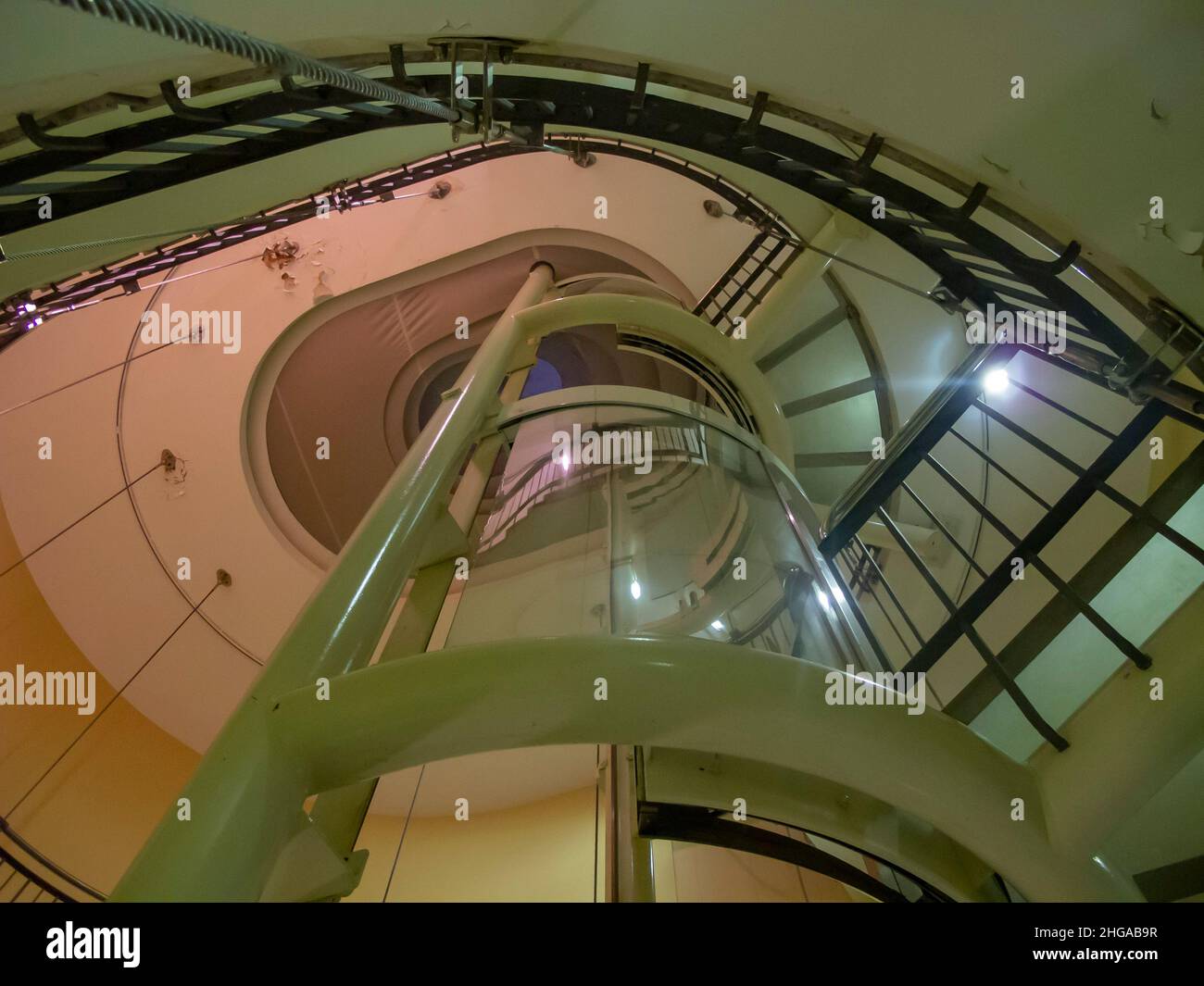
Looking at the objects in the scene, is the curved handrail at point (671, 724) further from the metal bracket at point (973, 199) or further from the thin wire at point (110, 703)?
the thin wire at point (110, 703)

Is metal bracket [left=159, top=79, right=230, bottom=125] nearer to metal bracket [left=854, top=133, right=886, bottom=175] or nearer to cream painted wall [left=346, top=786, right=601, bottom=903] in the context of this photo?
metal bracket [left=854, top=133, right=886, bottom=175]

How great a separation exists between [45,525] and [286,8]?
5759 millimetres

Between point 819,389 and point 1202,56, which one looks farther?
point 819,389

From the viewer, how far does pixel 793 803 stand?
1.64m

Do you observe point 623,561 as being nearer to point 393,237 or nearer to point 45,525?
point 393,237

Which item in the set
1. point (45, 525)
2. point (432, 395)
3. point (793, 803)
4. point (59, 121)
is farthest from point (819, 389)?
point (45, 525)

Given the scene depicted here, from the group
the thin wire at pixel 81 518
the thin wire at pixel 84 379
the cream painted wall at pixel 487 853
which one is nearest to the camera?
the cream painted wall at pixel 487 853

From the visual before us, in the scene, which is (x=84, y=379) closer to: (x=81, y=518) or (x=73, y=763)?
(x=81, y=518)

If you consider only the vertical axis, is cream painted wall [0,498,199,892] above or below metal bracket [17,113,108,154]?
below

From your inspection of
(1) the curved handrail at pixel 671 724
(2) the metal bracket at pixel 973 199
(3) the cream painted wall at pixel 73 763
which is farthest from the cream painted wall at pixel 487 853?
(2) the metal bracket at pixel 973 199

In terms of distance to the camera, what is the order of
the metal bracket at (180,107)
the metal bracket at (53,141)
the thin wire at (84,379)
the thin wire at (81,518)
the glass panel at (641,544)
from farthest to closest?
the thin wire at (81,518) < the thin wire at (84,379) < the glass panel at (641,544) < the metal bracket at (180,107) < the metal bracket at (53,141)

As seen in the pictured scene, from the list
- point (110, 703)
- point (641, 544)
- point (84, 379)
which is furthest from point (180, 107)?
point (110, 703)

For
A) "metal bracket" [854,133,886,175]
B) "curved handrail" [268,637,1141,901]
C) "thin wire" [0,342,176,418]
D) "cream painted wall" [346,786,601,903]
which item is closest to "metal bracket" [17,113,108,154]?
"curved handrail" [268,637,1141,901]

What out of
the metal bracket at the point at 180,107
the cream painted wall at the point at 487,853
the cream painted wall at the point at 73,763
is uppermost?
the metal bracket at the point at 180,107
